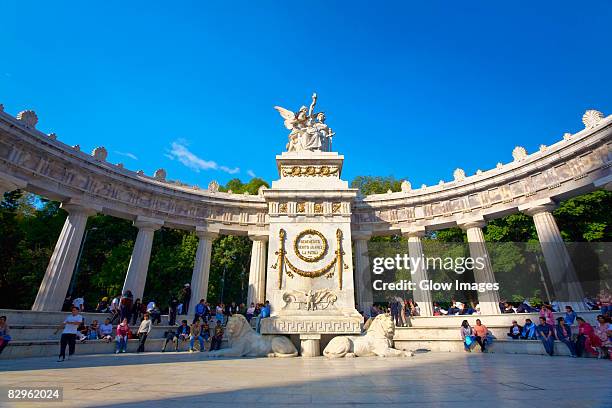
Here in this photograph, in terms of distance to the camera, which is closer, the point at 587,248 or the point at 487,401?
the point at 487,401

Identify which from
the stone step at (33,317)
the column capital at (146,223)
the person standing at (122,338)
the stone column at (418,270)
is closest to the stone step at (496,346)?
the stone column at (418,270)

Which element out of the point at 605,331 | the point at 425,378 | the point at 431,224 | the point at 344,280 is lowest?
the point at 425,378

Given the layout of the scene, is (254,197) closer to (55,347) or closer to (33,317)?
(33,317)

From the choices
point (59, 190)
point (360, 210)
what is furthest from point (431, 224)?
point (59, 190)

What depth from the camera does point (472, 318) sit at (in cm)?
2228

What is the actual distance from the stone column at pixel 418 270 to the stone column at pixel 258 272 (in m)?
13.0

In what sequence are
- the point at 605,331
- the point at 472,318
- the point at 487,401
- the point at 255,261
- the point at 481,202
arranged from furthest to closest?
the point at 255,261 → the point at 481,202 → the point at 472,318 → the point at 605,331 → the point at 487,401

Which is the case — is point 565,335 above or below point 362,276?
below

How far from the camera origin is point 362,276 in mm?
28750

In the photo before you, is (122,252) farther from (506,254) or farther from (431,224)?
(506,254)

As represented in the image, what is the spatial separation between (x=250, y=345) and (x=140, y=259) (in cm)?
1636

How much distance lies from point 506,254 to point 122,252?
4048cm

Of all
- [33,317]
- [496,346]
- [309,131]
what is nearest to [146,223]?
[33,317]

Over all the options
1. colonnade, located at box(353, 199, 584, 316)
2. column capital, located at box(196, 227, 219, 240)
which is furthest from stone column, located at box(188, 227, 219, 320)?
colonnade, located at box(353, 199, 584, 316)
